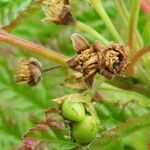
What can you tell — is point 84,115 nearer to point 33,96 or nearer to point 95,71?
point 95,71

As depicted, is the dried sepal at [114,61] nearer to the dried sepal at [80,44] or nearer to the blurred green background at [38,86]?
the dried sepal at [80,44]

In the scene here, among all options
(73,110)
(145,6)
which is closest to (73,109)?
(73,110)

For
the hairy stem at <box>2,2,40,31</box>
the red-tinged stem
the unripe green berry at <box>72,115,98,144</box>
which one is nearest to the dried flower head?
the hairy stem at <box>2,2,40,31</box>

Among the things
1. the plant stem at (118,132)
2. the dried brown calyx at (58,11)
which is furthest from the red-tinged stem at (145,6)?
the plant stem at (118,132)

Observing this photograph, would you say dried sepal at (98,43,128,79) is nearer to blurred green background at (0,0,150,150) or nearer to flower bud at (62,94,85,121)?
flower bud at (62,94,85,121)

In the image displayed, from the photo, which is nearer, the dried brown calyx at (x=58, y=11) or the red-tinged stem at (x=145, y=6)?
the dried brown calyx at (x=58, y=11)

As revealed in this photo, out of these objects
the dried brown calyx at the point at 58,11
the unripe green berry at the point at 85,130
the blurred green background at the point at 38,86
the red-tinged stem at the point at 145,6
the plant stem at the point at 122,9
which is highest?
the dried brown calyx at the point at 58,11

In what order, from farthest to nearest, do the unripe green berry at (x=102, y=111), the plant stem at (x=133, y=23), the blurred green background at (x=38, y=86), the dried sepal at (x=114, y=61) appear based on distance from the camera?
the blurred green background at (x=38, y=86) → the unripe green berry at (x=102, y=111) → the plant stem at (x=133, y=23) → the dried sepal at (x=114, y=61)

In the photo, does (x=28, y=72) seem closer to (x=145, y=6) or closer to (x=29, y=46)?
(x=29, y=46)
